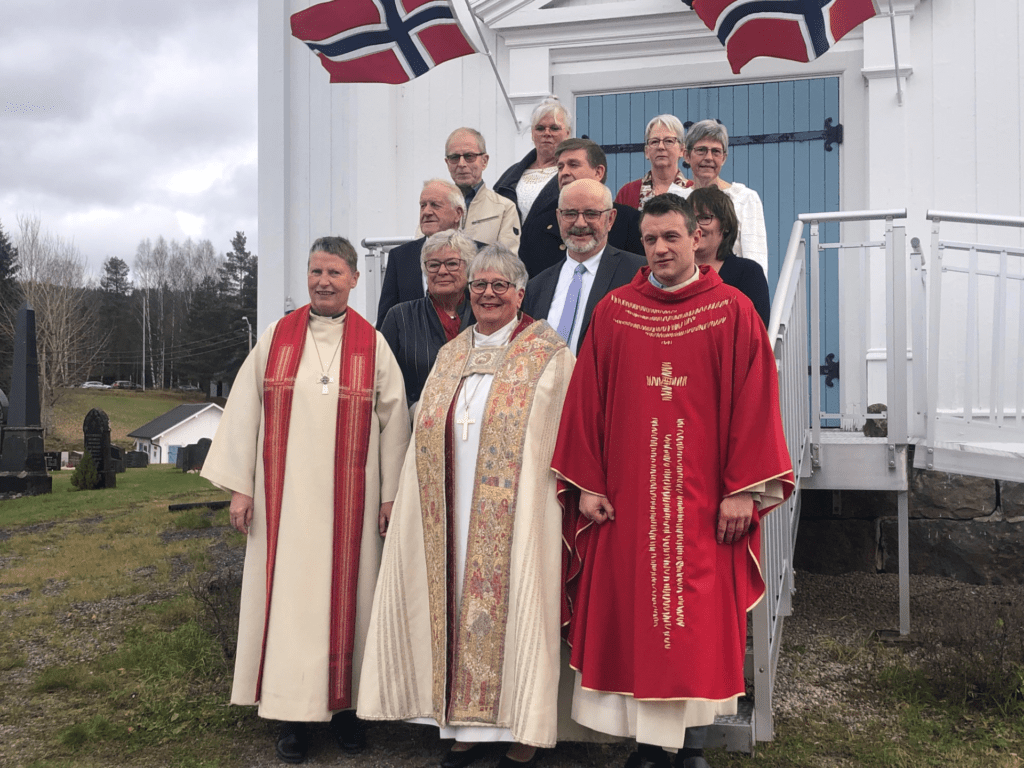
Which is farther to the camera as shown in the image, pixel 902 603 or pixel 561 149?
pixel 902 603

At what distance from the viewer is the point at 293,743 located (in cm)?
379

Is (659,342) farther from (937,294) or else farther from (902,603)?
(902,603)

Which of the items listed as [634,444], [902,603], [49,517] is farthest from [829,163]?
[49,517]

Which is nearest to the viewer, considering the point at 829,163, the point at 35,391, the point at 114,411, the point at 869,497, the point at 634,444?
the point at 634,444

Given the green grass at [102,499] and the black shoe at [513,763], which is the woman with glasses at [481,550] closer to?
the black shoe at [513,763]

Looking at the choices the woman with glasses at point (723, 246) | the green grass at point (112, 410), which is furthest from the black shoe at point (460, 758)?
the green grass at point (112, 410)

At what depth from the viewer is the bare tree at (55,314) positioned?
39438 millimetres

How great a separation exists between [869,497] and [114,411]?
48.4m

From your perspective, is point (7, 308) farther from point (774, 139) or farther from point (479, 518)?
point (479, 518)

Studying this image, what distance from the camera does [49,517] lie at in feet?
35.9

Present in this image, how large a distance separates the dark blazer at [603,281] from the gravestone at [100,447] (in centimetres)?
1243

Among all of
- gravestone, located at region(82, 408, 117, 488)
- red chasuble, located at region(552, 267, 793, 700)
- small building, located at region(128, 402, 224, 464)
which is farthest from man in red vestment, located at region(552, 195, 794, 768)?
small building, located at region(128, 402, 224, 464)

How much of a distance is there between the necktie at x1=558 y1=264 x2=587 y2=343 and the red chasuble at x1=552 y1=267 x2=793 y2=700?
0.51 metres

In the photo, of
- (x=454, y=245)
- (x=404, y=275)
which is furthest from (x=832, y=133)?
(x=454, y=245)
